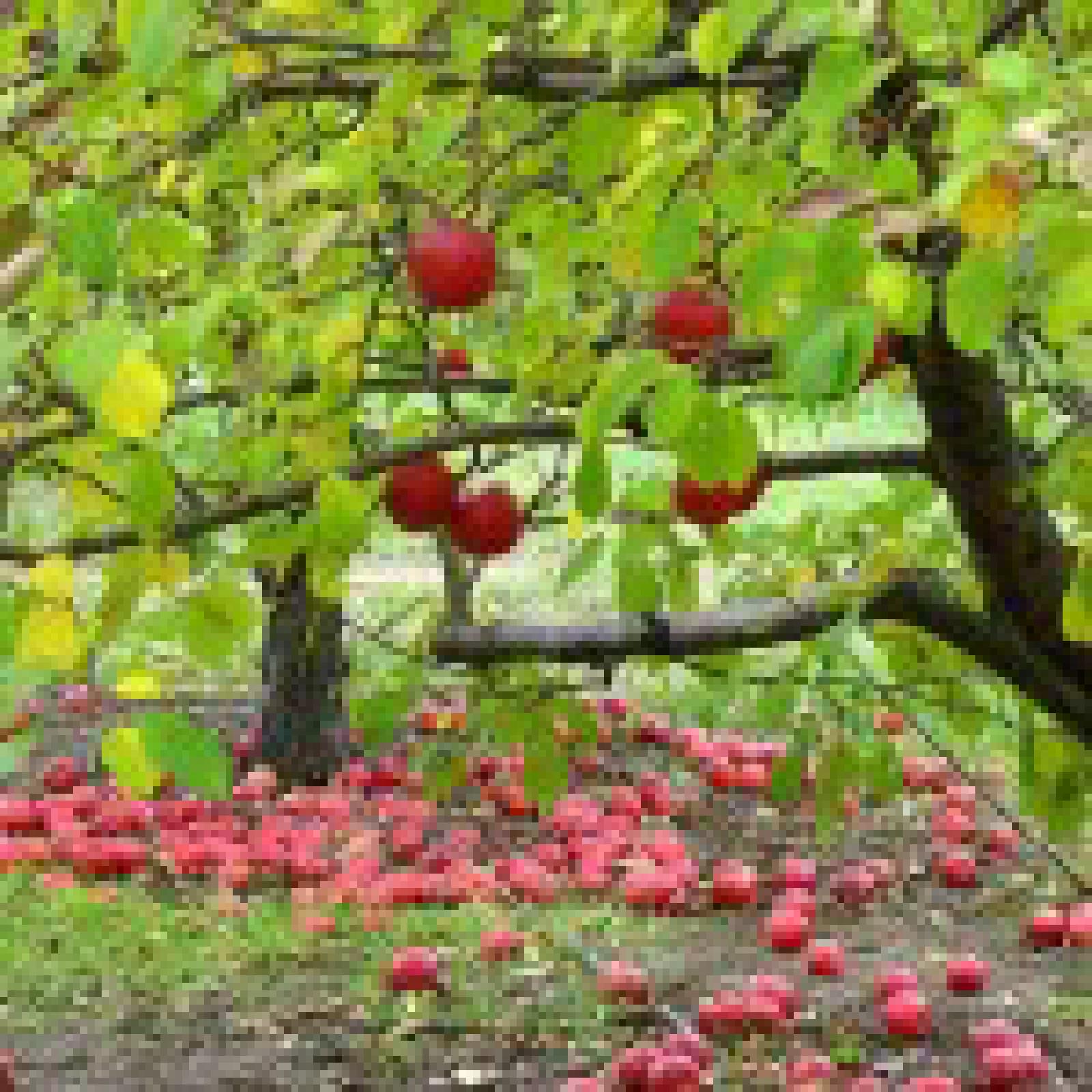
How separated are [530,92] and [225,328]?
1.95 m

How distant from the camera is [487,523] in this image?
3082mm

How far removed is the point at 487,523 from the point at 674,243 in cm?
116

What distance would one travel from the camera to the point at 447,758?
12.9ft

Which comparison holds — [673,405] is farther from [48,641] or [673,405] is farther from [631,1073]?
[631,1073]

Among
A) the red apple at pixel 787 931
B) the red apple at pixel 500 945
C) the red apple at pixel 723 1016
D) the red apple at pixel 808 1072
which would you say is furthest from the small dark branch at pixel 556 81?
the red apple at pixel 787 931

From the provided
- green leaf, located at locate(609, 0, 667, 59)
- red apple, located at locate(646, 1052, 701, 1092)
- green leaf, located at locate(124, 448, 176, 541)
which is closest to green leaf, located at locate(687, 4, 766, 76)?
green leaf, located at locate(609, 0, 667, 59)

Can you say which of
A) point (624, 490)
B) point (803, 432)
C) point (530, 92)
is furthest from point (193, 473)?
point (803, 432)

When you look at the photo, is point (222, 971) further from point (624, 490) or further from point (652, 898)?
point (624, 490)

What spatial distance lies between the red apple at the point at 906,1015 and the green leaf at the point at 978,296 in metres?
4.78

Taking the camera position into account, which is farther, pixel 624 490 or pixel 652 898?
pixel 652 898

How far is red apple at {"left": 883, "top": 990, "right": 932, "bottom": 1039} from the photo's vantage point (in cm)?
624

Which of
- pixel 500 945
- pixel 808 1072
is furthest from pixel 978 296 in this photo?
pixel 500 945

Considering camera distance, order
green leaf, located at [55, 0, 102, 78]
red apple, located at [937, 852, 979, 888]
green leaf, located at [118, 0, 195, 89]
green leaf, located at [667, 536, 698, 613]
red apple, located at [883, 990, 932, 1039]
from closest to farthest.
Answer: green leaf, located at [118, 0, 195, 89], green leaf, located at [55, 0, 102, 78], green leaf, located at [667, 536, 698, 613], red apple, located at [883, 990, 932, 1039], red apple, located at [937, 852, 979, 888]

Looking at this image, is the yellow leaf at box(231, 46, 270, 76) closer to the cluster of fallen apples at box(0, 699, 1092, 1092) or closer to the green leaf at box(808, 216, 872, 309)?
the green leaf at box(808, 216, 872, 309)
